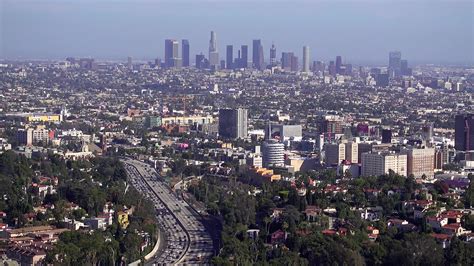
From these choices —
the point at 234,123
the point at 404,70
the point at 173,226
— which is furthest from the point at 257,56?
the point at 173,226

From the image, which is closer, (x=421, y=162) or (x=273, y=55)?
(x=421, y=162)

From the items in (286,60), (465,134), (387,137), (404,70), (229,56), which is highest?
(229,56)

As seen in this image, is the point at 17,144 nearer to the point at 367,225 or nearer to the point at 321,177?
the point at 321,177

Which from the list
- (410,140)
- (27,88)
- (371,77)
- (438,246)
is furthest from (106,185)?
(371,77)

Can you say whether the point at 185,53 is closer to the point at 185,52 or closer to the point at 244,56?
the point at 185,52

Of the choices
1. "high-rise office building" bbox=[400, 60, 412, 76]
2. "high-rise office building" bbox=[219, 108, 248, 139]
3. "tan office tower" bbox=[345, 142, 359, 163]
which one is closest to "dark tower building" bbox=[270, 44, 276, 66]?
"high-rise office building" bbox=[400, 60, 412, 76]

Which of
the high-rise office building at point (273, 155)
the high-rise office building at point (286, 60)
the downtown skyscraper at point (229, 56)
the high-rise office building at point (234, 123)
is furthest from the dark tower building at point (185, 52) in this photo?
the high-rise office building at point (273, 155)

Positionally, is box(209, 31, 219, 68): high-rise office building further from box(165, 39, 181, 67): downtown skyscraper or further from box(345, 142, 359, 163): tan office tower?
box(345, 142, 359, 163): tan office tower
